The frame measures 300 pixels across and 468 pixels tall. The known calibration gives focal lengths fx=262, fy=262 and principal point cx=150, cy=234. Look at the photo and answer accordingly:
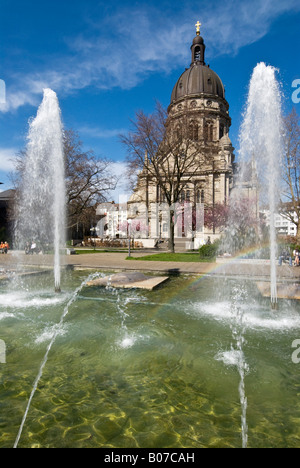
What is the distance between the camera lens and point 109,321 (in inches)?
253

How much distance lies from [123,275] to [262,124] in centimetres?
785

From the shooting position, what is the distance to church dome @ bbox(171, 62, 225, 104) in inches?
2456

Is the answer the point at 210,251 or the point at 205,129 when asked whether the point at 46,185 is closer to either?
the point at 210,251

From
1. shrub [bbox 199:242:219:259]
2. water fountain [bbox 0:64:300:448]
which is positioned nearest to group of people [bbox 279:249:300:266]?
shrub [bbox 199:242:219:259]

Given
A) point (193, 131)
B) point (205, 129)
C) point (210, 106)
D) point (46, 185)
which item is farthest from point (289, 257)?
A: point (210, 106)

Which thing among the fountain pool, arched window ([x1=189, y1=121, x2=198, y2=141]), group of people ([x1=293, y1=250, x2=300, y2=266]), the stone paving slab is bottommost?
the fountain pool

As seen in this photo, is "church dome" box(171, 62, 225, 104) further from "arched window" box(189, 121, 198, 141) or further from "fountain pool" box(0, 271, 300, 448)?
"fountain pool" box(0, 271, 300, 448)

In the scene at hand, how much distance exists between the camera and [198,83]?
62.3 meters

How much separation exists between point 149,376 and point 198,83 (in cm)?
7051

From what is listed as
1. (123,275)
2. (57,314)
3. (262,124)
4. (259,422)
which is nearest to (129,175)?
(123,275)

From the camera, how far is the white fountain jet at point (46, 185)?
Result: 11312 mm

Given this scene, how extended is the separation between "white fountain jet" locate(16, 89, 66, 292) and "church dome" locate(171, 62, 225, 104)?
48683 millimetres

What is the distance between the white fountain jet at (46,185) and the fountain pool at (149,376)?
4.24 m

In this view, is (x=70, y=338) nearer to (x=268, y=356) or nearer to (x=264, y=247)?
(x=268, y=356)
